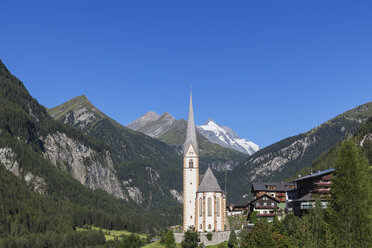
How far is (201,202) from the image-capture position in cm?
14388

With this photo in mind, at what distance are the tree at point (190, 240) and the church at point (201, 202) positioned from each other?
12.3 metres

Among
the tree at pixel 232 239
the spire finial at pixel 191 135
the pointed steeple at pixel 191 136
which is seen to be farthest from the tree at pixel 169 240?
the spire finial at pixel 191 135

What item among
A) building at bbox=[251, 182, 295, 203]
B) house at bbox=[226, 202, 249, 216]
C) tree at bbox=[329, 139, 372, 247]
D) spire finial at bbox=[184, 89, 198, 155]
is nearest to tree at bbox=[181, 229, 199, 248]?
spire finial at bbox=[184, 89, 198, 155]

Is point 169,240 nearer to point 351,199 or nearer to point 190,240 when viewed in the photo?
point 190,240

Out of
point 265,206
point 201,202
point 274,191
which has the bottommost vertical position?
point 265,206

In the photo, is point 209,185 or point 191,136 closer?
point 209,185

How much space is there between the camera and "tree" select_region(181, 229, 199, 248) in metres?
124

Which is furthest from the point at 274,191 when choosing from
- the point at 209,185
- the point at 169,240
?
the point at 169,240

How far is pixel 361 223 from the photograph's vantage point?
70.2 m

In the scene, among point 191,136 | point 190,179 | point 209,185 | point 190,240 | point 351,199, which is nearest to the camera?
point 351,199

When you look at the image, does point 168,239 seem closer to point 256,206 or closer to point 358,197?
point 256,206

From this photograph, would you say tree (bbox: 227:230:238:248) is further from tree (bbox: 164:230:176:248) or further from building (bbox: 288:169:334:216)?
building (bbox: 288:169:334:216)

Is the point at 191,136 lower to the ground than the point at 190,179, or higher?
higher

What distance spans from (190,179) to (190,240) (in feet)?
86.9
